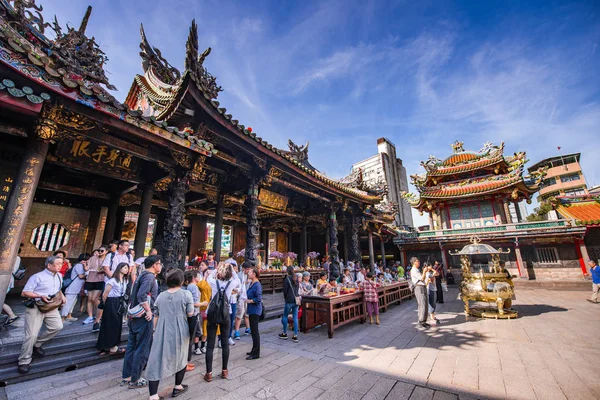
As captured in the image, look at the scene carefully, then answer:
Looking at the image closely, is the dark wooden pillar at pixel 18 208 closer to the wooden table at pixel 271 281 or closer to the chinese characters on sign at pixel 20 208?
the chinese characters on sign at pixel 20 208

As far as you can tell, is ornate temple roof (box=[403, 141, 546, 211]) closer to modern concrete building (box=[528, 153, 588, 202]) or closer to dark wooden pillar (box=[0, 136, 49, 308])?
dark wooden pillar (box=[0, 136, 49, 308])

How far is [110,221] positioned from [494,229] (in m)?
21.7

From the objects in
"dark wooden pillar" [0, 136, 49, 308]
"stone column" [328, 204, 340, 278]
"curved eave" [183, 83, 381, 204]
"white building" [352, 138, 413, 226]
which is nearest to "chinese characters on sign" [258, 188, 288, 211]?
"curved eave" [183, 83, 381, 204]

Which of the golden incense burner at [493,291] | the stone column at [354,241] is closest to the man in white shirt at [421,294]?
the golden incense burner at [493,291]

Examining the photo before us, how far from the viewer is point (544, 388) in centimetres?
287

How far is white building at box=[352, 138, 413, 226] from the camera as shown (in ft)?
103

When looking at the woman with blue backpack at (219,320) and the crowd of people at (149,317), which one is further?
the woman with blue backpack at (219,320)

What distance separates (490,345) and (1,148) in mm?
→ 10597

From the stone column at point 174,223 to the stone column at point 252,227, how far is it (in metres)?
1.86

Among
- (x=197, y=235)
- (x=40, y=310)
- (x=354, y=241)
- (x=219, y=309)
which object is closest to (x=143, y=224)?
(x=40, y=310)

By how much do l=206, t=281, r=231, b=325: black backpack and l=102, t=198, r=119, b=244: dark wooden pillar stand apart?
648 cm

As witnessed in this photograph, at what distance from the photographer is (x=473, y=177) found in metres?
20.5

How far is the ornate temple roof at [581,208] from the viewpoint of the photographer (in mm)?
14742

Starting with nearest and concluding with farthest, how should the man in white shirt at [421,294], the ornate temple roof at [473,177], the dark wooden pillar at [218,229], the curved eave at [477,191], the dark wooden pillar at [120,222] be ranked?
1. the man in white shirt at [421,294]
2. the dark wooden pillar at [218,229]
3. the dark wooden pillar at [120,222]
4. the curved eave at [477,191]
5. the ornate temple roof at [473,177]
